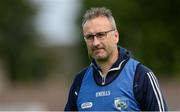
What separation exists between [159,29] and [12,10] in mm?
18941

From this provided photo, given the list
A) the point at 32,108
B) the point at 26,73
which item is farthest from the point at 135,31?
the point at 32,108

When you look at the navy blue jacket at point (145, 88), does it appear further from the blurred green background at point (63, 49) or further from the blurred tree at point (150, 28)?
the blurred tree at point (150, 28)

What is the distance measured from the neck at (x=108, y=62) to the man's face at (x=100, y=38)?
33 mm

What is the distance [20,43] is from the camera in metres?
58.8

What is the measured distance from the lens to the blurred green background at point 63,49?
2686 centimetres

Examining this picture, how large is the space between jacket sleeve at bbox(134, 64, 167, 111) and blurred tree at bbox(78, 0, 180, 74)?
33082 millimetres

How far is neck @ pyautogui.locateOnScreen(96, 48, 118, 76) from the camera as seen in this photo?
23.3 ft

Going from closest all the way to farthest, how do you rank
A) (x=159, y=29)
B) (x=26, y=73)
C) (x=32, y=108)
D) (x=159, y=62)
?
(x=32, y=108) → (x=159, y=62) → (x=159, y=29) → (x=26, y=73)

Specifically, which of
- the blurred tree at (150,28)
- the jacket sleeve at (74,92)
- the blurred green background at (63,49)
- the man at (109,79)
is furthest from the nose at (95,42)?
the blurred tree at (150,28)

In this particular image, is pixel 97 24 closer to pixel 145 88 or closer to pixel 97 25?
pixel 97 25

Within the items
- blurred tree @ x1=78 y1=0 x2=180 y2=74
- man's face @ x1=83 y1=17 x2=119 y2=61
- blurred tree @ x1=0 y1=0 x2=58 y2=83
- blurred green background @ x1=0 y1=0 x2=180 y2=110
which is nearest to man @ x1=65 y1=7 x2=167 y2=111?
man's face @ x1=83 y1=17 x2=119 y2=61

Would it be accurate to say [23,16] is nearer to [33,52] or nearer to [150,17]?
[33,52]

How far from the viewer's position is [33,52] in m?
59.2

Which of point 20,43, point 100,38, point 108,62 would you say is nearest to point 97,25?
point 100,38
